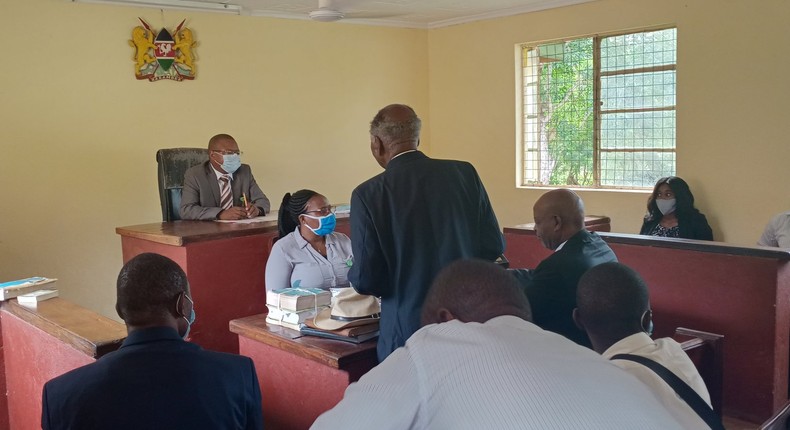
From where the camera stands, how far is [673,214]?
5.46 m

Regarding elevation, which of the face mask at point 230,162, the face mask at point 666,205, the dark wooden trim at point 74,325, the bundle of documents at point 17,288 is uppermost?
the face mask at point 230,162

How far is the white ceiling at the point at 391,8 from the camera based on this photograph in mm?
6082

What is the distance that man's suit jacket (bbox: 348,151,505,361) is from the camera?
7.86 ft

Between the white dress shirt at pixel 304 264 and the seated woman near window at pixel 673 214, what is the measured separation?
2.88 metres

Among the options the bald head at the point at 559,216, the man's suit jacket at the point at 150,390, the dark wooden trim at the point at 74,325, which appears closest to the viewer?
the man's suit jacket at the point at 150,390

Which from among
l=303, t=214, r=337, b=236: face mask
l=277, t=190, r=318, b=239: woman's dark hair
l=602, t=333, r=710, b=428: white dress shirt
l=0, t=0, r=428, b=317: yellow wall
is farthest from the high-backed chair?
l=602, t=333, r=710, b=428: white dress shirt

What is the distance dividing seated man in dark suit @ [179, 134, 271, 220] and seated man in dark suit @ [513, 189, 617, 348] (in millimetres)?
2436

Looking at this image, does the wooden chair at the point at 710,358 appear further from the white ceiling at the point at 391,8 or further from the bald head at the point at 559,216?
the white ceiling at the point at 391,8

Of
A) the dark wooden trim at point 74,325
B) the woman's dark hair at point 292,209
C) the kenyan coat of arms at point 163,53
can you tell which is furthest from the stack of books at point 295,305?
the kenyan coat of arms at point 163,53

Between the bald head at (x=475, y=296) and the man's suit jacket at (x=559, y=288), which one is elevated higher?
the bald head at (x=475, y=296)

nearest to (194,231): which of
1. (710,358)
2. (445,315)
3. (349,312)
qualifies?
(349,312)

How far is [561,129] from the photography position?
6.70 meters

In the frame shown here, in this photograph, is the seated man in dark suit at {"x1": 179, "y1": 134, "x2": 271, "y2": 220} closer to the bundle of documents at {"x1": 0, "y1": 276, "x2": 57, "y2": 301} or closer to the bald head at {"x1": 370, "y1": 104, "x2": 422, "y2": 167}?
the bundle of documents at {"x1": 0, "y1": 276, "x2": 57, "y2": 301}

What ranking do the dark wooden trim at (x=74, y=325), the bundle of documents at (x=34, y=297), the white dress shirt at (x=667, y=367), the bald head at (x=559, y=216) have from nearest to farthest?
the white dress shirt at (x=667, y=367) < the dark wooden trim at (x=74, y=325) < the bald head at (x=559, y=216) < the bundle of documents at (x=34, y=297)
